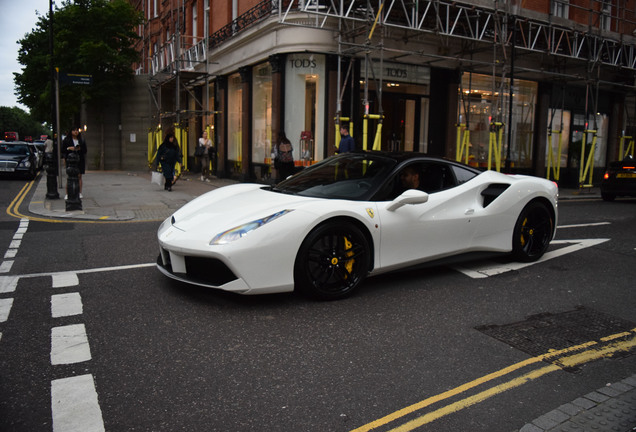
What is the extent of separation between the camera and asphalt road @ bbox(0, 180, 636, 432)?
2.93 m

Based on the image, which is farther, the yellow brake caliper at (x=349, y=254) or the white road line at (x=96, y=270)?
the white road line at (x=96, y=270)

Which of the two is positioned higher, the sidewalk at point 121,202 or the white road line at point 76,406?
the white road line at point 76,406

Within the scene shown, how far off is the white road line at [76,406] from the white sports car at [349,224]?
1464 millimetres

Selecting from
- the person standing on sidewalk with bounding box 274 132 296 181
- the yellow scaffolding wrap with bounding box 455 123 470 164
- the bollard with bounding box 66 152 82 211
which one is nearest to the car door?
the bollard with bounding box 66 152 82 211

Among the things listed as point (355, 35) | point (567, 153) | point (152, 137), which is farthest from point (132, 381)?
point (152, 137)

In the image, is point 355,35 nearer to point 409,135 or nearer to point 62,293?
point 409,135

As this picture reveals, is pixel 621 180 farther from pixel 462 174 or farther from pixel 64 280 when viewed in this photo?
pixel 64 280

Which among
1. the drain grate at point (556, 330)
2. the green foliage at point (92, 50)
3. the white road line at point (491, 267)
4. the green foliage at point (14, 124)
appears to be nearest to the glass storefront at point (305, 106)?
the white road line at point (491, 267)

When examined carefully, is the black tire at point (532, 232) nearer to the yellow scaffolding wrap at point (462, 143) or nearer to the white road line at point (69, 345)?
the white road line at point (69, 345)

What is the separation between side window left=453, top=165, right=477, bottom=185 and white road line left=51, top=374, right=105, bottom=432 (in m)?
4.28

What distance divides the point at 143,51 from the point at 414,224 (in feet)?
126

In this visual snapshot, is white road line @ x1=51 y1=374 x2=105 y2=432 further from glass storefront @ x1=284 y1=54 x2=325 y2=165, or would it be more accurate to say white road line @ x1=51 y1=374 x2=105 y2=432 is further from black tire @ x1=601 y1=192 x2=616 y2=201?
black tire @ x1=601 y1=192 x2=616 y2=201

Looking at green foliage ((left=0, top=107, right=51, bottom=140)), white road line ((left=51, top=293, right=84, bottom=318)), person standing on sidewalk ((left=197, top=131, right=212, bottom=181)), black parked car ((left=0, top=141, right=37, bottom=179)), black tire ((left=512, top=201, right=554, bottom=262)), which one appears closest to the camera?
white road line ((left=51, top=293, right=84, bottom=318))

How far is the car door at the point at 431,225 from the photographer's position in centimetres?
518
